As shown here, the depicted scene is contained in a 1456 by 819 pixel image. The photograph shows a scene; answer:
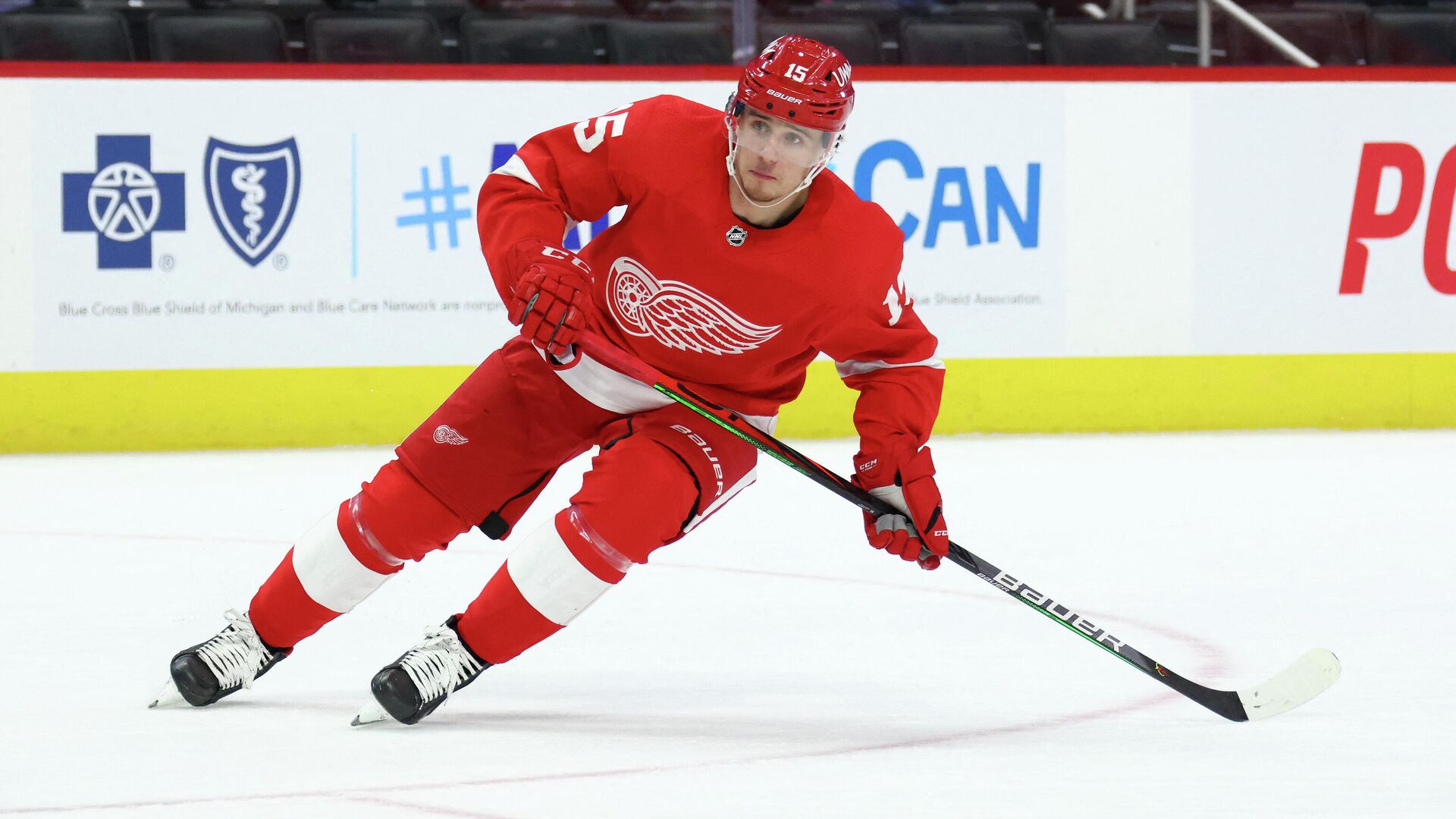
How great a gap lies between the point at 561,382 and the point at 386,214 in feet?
11.0

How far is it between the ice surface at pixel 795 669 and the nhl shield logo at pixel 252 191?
3.52ft

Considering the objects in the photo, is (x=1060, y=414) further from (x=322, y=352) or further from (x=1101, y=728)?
(x=1101, y=728)

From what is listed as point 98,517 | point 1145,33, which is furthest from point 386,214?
point 1145,33

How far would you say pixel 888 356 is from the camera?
95.0 inches

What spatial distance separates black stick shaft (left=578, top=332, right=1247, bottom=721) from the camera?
2.28 meters

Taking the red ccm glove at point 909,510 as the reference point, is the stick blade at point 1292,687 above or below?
below

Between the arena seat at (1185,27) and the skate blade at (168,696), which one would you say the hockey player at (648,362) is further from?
the arena seat at (1185,27)

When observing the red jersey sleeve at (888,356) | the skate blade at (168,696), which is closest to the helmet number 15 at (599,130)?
the red jersey sleeve at (888,356)

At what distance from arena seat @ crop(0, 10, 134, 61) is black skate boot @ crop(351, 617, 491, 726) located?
13.8 ft

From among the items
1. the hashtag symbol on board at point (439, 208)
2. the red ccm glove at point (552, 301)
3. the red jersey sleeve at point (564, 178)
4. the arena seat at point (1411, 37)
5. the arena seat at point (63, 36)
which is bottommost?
the hashtag symbol on board at point (439, 208)

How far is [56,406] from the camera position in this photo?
5.45 metres

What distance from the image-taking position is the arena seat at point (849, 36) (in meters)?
6.31

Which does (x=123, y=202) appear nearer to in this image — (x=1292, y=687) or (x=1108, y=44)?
(x=1108, y=44)

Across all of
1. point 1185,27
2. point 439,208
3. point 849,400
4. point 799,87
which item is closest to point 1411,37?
point 1185,27
